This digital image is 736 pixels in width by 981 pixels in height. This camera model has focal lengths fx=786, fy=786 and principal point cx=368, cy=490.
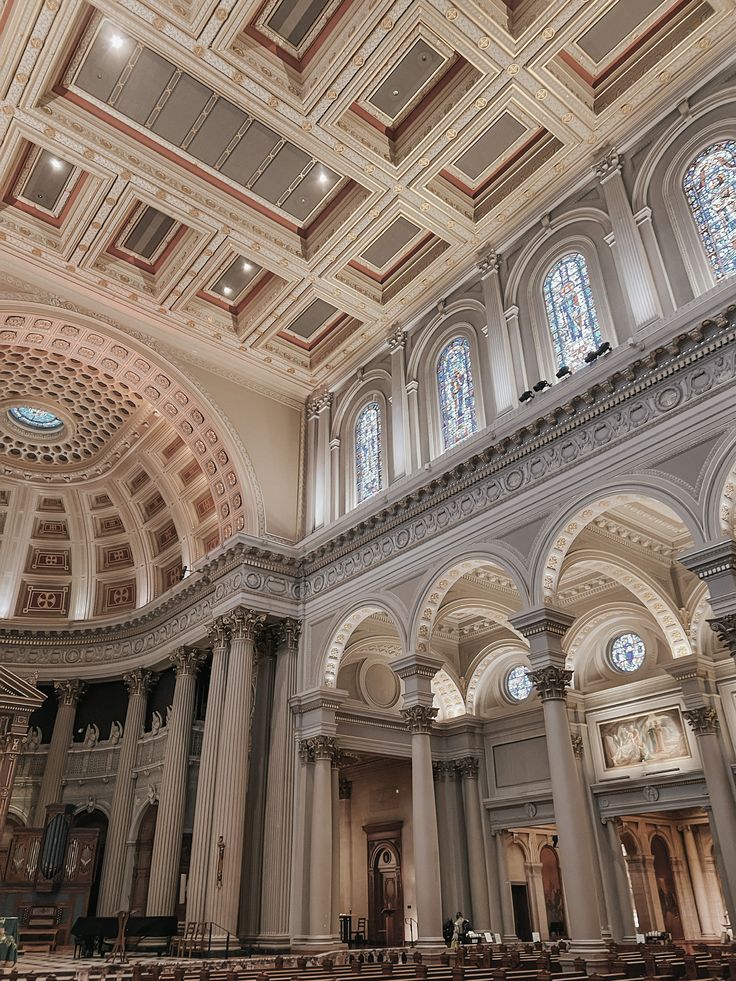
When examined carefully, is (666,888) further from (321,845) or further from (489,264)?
(489,264)

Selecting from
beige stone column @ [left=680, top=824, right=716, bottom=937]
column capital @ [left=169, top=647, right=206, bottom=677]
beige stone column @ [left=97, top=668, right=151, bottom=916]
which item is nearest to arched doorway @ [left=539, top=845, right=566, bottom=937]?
beige stone column @ [left=680, top=824, right=716, bottom=937]

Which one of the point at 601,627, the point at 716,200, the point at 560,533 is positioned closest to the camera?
the point at 716,200

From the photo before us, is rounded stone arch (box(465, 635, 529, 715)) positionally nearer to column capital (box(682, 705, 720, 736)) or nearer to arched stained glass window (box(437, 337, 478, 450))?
column capital (box(682, 705, 720, 736))

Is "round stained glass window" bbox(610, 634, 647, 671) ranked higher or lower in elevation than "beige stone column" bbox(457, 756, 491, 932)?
higher

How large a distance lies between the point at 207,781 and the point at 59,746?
334 inches

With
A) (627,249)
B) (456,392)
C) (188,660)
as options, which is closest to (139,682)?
(188,660)

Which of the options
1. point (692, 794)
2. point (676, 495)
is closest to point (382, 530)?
point (676, 495)

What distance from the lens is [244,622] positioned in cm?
1950

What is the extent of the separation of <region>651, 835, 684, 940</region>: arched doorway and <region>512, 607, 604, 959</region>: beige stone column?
9.25 m

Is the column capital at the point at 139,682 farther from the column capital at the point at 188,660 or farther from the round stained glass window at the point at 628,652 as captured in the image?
the round stained glass window at the point at 628,652

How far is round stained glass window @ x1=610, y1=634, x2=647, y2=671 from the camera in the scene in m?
19.8

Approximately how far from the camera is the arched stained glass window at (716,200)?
13.6 meters

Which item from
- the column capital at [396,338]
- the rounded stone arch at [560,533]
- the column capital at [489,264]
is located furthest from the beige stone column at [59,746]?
the column capital at [489,264]

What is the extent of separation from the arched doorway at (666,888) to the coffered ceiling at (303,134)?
15.8 m
